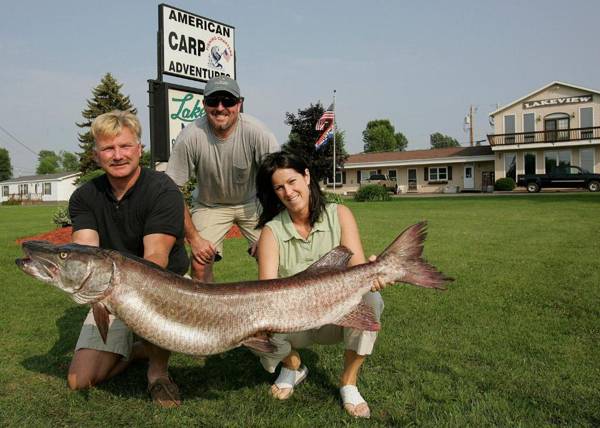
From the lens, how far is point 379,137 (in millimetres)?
91688

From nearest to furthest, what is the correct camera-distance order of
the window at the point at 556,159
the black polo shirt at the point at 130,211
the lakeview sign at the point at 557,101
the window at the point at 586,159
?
the black polo shirt at the point at 130,211, the lakeview sign at the point at 557,101, the window at the point at 586,159, the window at the point at 556,159

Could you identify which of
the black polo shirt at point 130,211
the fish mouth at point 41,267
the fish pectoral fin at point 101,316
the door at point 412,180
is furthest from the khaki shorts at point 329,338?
the door at point 412,180

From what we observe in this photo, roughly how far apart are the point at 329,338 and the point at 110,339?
6.17ft

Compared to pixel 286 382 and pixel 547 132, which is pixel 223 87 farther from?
pixel 547 132

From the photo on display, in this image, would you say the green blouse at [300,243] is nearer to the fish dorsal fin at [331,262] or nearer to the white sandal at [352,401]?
the fish dorsal fin at [331,262]

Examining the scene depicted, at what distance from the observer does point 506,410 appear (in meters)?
3.56

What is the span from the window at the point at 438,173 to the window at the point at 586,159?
12.7 m

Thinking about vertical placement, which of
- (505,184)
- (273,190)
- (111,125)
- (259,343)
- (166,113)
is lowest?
(259,343)

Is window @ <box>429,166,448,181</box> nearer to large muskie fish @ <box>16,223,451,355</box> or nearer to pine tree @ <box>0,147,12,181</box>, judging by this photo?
large muskie fish @ <box>16,223,451,355</box>

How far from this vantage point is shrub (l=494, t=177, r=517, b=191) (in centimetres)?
4444

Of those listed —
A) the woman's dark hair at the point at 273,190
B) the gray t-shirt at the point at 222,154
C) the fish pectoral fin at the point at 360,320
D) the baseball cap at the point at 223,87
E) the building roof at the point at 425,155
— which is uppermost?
the building roof at the point at 425,155

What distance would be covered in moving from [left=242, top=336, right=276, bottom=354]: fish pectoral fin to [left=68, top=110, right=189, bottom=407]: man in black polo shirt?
1.11 metres

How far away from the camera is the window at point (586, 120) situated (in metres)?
43.3

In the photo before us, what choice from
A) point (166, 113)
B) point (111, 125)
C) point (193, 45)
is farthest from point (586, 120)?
point (111, 125)
